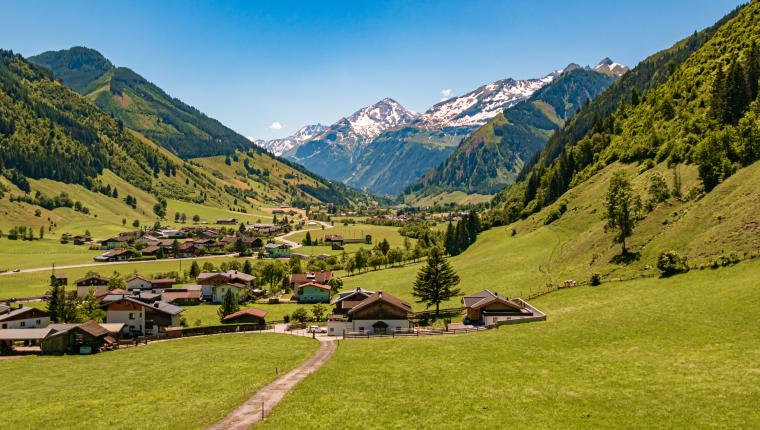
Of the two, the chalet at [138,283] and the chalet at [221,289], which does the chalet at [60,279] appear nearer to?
the chalet at [138,283]

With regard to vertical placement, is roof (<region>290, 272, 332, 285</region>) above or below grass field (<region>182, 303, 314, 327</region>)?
above

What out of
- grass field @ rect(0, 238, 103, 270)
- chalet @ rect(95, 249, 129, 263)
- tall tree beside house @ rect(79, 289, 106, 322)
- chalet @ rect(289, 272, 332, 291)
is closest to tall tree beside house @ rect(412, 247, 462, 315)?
chalet @ rect(289, 272, 332, 291)

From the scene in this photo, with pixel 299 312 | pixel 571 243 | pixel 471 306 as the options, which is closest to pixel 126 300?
pixel 299 312

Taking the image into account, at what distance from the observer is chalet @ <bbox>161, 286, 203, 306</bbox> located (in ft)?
373

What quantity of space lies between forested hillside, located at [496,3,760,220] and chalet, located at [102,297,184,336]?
94.9 meters

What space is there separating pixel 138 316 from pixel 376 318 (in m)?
45.4

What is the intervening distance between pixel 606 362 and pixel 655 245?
134 feet

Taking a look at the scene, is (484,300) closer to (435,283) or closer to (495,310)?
(495,310)

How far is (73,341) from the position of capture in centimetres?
6562

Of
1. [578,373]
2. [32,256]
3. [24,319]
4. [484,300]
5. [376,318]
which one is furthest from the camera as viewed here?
[32,256]

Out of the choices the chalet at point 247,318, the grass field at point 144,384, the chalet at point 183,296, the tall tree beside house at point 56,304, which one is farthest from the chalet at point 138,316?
the chalet at point 183,296

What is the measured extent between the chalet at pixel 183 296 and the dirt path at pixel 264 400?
75.4 metres

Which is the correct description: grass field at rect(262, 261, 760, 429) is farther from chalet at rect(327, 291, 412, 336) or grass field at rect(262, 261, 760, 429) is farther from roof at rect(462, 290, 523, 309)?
chalet at rect(327, 291, 412, 336)

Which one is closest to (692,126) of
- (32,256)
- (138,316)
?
(138,316)
